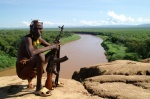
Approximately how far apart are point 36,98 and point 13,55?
23.1m

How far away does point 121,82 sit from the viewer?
24.6 ft

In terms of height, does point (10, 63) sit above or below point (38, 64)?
Answer: below

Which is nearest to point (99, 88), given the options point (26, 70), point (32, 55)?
point (26, 70)

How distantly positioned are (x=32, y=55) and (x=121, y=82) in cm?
302

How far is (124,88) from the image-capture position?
6.81 metres

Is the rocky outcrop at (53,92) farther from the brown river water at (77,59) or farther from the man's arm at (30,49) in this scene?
the brown river water at (77,59)

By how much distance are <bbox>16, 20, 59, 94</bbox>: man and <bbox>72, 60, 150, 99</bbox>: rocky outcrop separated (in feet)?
5.18

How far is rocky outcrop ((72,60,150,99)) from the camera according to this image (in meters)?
6.30

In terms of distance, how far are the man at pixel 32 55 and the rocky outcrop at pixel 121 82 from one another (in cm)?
158

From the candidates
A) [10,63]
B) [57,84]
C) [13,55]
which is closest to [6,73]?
[10,63]

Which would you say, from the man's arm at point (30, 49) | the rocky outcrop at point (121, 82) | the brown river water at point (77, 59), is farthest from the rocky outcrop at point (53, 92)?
the brown river water at point (77, 59)

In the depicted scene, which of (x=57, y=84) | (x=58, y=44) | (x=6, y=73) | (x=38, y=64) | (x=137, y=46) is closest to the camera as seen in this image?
(x=38, y=64)

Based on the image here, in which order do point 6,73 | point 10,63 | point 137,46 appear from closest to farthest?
point 6,73 → point 10,63 → point 137,46

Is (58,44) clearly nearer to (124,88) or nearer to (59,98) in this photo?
(59,98)
